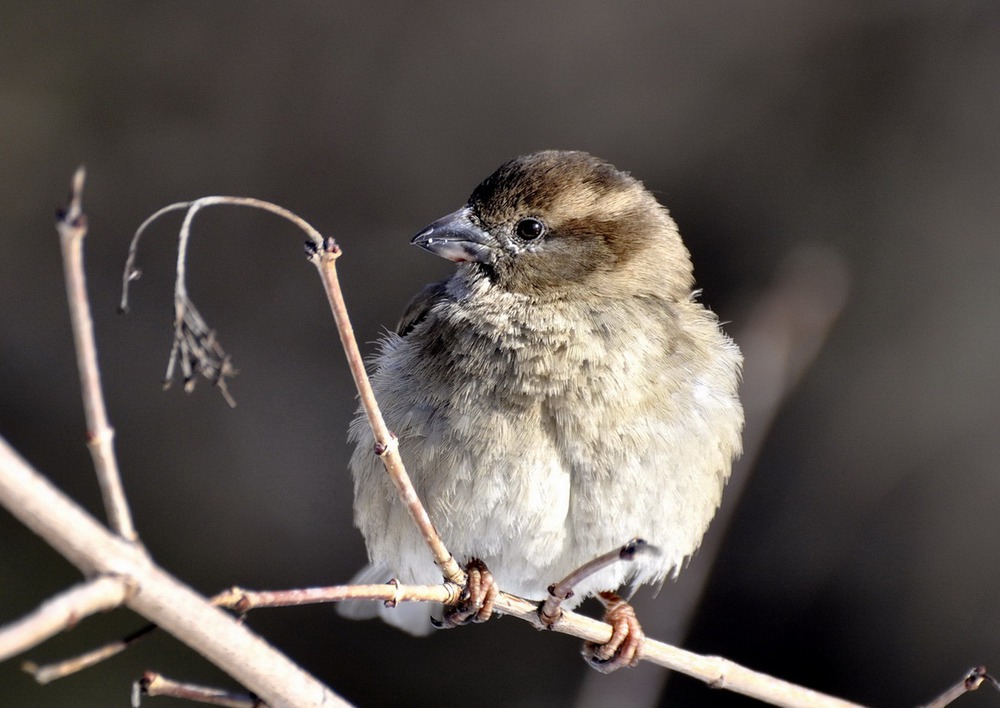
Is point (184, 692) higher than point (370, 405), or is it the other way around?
point (370, 405)

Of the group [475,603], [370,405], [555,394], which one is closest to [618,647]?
[475,603]

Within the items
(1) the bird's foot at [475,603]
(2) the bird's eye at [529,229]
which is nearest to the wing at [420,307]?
(2) the bird's eye at [529,229]

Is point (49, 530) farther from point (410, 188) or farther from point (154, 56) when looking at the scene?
point (154, 56)

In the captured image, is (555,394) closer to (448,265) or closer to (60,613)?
(60,613)

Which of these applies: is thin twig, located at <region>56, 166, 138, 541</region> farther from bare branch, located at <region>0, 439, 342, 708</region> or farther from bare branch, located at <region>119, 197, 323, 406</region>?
bare branch, located at <region>119, 197, 323, 406</region>

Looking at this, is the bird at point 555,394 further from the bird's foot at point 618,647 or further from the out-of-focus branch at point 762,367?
the out-of-focus branch at point 762,367

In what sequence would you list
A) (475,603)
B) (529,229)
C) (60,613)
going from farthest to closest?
(529,229) < (475,603) < (60,613)
